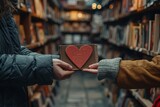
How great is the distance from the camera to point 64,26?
363 inches

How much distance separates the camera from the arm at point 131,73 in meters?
1.33

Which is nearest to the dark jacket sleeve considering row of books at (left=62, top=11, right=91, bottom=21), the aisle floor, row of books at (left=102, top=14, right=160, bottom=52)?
row of books at (left=102, top=14, right=160, bottom=52)

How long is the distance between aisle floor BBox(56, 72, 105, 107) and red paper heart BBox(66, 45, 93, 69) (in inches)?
123

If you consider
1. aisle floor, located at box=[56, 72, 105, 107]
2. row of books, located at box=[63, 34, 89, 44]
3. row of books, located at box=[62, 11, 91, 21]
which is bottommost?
aisle floor, located at box=[56, 72, 105, 107]

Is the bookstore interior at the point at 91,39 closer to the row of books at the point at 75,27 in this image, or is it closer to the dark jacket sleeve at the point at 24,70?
the row of books at the point at 75,27

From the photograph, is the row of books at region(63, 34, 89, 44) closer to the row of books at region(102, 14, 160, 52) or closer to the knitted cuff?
the row of books at region(102, 14, 160, 52)

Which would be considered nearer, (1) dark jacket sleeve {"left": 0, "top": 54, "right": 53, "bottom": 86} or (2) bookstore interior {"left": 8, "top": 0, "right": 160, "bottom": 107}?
(1) dark jacket sleeve {"left": 0, "top": 54, "right": 53, "bottom": 86}

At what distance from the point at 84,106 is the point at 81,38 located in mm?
4915

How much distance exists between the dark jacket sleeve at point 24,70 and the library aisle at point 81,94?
10.9 feet

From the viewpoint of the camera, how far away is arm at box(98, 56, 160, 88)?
1325mm

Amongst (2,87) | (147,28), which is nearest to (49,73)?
(2,87)

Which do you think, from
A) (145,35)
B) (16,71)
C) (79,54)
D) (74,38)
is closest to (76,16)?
(74,38)

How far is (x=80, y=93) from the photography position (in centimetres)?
536

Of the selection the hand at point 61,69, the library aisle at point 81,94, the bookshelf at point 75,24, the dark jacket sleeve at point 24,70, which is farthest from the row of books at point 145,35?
the bookshelf at point 75,24
